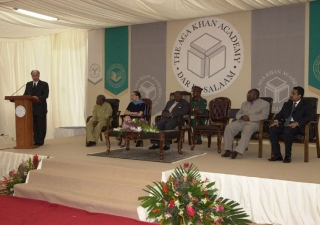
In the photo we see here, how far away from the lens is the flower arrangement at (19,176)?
17.5 ft

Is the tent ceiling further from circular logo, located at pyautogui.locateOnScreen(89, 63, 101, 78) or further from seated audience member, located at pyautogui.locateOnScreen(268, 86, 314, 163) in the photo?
seated audience member, located at pyautogui.locateOnScreen(268, 86, 314, 163)

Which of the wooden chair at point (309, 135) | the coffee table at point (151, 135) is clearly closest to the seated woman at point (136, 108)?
the coffee table at point (151, 135)

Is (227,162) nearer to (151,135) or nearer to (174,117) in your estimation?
(151,135)

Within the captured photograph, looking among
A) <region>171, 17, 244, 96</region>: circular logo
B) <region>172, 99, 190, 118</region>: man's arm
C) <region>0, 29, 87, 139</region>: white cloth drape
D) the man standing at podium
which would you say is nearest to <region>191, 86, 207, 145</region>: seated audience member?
<region>172, 99, 190, 118</region>: man's arm

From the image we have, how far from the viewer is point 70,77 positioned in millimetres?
10258

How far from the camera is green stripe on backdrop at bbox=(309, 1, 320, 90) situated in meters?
6.91

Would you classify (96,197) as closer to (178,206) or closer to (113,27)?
(178,206)

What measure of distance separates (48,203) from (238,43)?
16.0ft

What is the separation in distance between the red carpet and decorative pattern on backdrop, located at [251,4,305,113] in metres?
4.52

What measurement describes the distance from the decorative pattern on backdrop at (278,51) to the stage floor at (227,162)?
115cm

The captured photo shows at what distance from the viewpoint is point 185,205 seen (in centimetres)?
382

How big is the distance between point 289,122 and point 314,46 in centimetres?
206

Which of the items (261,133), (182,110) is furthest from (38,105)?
(261,133)

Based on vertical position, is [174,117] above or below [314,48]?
below
